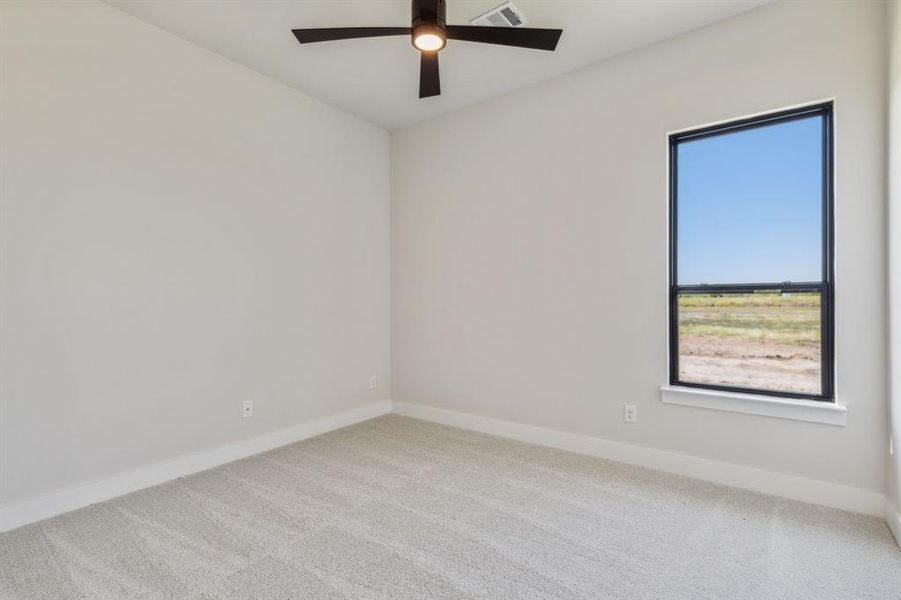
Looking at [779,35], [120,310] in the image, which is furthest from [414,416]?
[779,35]

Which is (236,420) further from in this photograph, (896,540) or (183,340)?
(896,540)

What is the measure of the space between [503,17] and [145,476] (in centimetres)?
361

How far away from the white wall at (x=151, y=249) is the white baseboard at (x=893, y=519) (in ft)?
12.1

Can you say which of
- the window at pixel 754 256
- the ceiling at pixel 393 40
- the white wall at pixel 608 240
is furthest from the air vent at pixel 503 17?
the window at pixel 754 256

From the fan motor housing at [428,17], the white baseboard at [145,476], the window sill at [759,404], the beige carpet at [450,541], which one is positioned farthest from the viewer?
the window sill at [759,404]

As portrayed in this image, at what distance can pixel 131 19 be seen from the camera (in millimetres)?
2676

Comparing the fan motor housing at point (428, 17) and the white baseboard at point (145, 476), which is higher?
the fan motor housing at point (428, 17)

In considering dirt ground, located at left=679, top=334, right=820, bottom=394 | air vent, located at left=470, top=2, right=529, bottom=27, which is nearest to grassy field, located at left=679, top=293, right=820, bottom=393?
dirt ground, located at left=679, top=334, right=820, bottom=394

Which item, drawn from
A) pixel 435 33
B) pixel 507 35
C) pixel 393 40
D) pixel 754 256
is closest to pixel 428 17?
pixel 435 33

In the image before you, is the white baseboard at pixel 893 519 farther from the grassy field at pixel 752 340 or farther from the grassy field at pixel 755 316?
the grassy field at pixel 755 316

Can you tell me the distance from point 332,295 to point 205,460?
1.61 m

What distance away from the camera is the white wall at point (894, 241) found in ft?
6.77

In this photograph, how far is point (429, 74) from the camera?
8.16 feet

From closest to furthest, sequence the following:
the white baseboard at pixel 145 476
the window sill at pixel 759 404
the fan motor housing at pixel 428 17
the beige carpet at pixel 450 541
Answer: the beige carpet at pixel 450 541 → the fan motor housing at pixel 428 17 → the white baseboard at pixel 145 476 → the window sill at pixel 759 404
